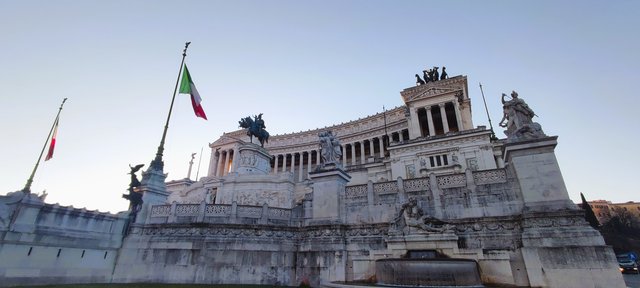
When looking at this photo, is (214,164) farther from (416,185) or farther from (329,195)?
(416,185)

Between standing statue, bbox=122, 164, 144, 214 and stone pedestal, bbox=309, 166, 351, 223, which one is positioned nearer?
stone pedestal, bbox=309, 166, 351, 223

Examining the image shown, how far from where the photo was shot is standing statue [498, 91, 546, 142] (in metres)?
13.4

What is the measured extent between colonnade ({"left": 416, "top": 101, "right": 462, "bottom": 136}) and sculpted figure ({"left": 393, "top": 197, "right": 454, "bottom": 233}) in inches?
1475

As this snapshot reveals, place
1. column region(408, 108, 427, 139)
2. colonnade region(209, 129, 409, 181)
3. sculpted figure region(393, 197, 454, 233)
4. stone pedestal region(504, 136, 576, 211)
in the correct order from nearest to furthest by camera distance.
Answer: stone pedestal region(504, 136, 576, 211), sculpted figure region(393, 197, 454, 233), column region(408, 108, 427, 139), colonnade region(209, 129, 409, 181)

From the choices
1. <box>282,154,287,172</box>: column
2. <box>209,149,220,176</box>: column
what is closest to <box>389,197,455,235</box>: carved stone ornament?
<box>282,154,287,172</box>: column

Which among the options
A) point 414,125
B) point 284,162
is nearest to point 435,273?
point 414,125

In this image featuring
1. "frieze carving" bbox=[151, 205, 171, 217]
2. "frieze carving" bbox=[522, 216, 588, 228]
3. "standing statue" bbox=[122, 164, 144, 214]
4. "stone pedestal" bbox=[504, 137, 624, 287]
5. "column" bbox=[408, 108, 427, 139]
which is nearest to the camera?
"stone pedestal" bbox=[504, 137, 624, 287]

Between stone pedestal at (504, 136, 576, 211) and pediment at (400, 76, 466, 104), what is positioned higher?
pediment at (400, 76, 466, 104)

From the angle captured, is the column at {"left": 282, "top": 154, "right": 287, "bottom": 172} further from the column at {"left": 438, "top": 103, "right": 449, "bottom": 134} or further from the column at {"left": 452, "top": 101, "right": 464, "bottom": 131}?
the column at {"left": 452, "top": 101, "right": 464, "bottom": 131}

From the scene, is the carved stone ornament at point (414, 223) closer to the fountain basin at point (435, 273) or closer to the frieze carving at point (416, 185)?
the frieze carving at point (416, 185)

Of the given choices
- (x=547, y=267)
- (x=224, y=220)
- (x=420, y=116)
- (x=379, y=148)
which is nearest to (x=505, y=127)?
(x=547, y=267)

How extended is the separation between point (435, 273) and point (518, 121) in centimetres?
898

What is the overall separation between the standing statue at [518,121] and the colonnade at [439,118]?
1356 inches

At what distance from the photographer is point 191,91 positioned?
20.1 meters
